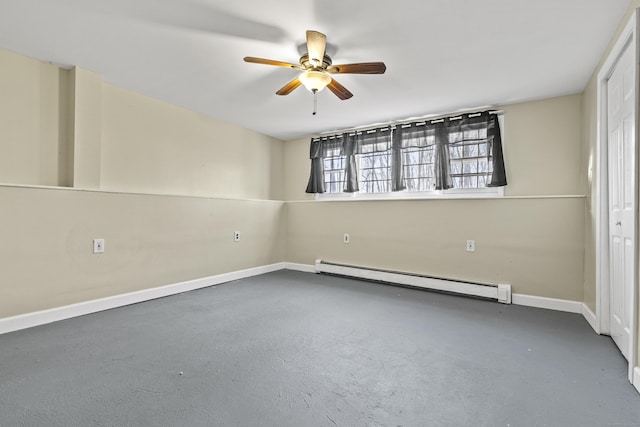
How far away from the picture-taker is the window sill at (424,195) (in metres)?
3.60

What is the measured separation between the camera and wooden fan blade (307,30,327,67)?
81.6 inches

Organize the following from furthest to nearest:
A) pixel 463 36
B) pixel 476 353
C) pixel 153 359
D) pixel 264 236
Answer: pixel 264 236
pixel 463 36
pixel 476 353
pixel 153 359

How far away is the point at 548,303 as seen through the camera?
3.14 metres

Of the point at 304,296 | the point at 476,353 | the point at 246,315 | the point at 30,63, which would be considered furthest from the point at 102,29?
the point at 476,353

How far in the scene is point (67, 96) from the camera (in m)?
2.86

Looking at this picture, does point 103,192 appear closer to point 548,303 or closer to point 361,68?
point 361,68

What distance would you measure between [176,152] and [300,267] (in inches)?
95.8

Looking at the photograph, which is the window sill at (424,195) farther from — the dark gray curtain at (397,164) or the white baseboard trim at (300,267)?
the white baseboard trim at (300,267)

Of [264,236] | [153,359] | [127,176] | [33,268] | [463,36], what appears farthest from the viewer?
[264,236]

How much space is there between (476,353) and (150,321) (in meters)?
2.52

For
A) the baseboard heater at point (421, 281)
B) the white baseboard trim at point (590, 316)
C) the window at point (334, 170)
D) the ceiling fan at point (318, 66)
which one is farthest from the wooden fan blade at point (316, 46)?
the white baseboard trim at point (590, 316)

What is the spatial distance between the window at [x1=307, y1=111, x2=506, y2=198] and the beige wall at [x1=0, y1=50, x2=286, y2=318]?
1.47 m

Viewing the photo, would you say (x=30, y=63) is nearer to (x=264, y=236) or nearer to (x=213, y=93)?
(x=213, y=93)

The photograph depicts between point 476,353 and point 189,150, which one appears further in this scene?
point 189,150
